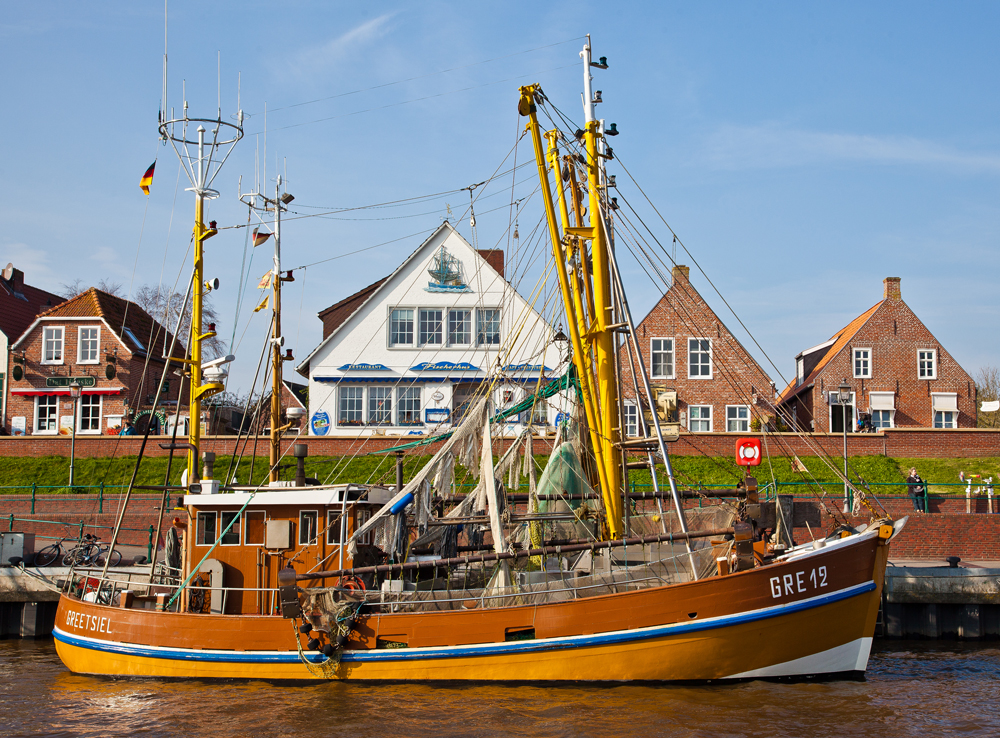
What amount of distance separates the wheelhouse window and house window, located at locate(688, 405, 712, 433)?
2493 centimetres

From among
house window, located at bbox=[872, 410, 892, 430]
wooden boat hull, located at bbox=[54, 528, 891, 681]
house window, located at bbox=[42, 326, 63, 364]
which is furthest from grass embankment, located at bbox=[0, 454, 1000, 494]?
wooden boat hull, located at bbox=[54, 528, 891, 681]

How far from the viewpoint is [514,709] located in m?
13.5

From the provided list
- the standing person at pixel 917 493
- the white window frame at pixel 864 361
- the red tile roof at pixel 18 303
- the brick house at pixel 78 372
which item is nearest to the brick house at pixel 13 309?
the red tile roof at pixel 18 303

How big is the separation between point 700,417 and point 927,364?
1037 centimetres

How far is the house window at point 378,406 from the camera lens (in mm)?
35938

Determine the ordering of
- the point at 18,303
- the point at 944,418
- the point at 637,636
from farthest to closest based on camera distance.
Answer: the point at 18,303 → the point at 944,418 → the point at 637,636

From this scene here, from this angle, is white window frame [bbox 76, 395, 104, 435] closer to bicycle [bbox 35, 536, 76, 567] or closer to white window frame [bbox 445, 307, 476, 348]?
white window frame [bbox 445, 307, 476, 348]

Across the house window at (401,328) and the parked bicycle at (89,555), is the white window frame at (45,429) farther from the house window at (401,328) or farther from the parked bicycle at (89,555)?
the parked bicycle at (89,555)

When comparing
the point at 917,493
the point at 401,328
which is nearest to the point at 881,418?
the point at 917,493

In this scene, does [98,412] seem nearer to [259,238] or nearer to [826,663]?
[259,238]

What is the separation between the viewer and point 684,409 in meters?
38.3

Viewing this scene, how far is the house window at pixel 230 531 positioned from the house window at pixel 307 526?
1.22 metres

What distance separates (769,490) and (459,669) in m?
15.3

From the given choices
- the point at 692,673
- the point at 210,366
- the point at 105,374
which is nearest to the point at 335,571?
the point at 692,673
